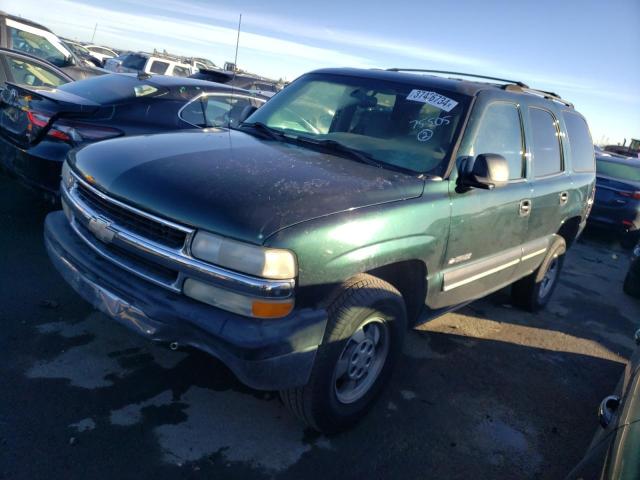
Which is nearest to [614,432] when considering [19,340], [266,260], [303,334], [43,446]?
[303,334]

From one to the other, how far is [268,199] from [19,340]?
2.05 metres

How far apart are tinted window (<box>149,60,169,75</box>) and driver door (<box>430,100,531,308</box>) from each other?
16.0 metres

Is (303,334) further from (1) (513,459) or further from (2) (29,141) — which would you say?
(2) (29,141)

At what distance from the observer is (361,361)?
2988 mm

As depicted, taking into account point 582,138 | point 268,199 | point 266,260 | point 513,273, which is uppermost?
point 582,138

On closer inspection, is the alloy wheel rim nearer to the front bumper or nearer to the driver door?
the front bumper

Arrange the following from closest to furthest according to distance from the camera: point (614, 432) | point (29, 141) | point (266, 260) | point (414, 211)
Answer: point (614, 432)
point (266, 260)
point (414, 211)
point (29, 141)

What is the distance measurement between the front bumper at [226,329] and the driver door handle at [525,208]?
2209mm

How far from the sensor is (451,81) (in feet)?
12.5

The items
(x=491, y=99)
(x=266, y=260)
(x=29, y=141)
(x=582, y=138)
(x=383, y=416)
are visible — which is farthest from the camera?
(x=582, y=138)

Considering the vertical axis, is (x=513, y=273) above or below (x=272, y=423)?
above

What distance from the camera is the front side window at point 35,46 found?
367 inches

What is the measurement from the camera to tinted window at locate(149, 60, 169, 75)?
1754cm

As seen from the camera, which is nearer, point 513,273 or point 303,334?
point 303,334
